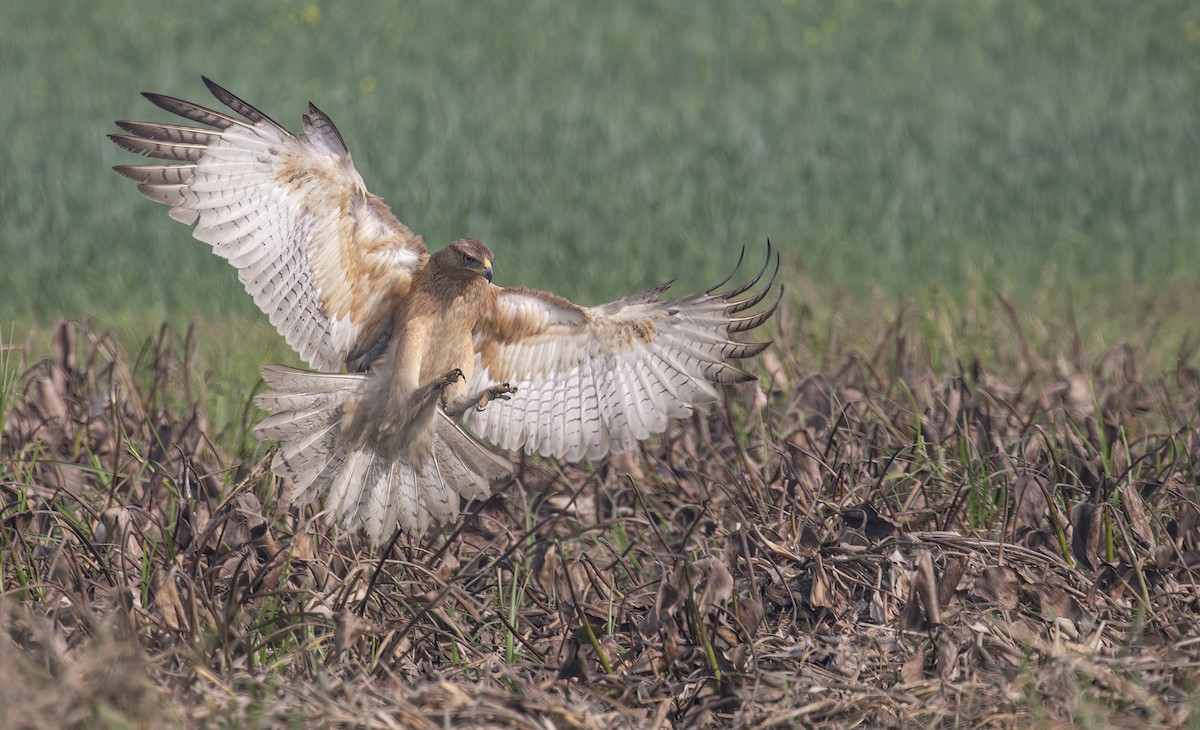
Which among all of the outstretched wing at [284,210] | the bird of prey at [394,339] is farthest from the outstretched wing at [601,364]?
the outstretched wing at [284,210]

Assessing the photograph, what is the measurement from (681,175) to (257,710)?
28.6ft

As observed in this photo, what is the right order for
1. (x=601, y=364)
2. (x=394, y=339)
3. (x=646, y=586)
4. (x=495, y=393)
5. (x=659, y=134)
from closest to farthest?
(x=646, y=586) < (x=495, y=393) < (x=394, y=339) < (x=601, y=364) < (x=659, y=134)

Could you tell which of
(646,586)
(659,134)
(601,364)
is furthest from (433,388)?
(659,134)

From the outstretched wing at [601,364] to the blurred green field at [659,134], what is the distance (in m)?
3.51

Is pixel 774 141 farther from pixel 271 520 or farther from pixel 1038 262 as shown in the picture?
pixel 271 520

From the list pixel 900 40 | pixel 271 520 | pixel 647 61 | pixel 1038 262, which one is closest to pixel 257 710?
pixel 271 520

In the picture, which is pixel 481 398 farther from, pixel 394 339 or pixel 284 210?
pixel 284 210

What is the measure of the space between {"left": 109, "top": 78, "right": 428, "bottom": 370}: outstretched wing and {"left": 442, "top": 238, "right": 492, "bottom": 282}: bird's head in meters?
0.19

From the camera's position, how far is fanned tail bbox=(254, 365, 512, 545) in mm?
4160

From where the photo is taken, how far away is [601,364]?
478 centimetres

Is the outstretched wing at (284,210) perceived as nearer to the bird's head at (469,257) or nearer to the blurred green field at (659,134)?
the bird's head at (469,257)

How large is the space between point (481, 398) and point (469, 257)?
453mm

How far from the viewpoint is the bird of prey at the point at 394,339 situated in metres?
4.25

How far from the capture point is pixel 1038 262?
388 inches
